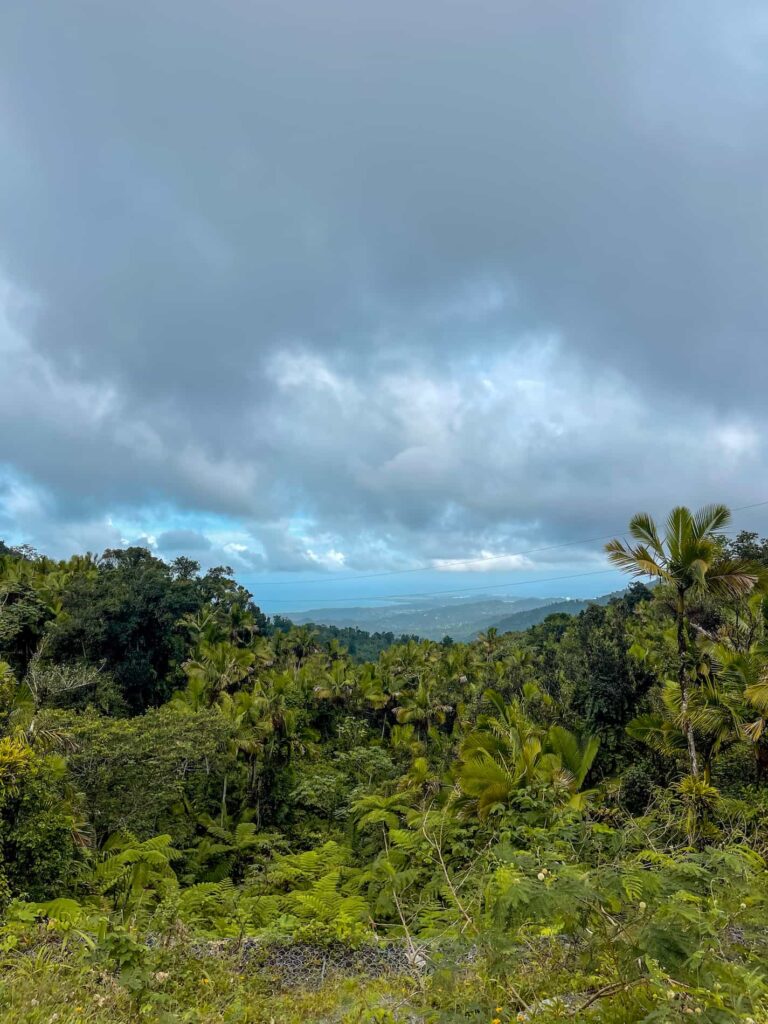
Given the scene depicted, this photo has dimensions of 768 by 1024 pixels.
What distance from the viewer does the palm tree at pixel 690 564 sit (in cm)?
891

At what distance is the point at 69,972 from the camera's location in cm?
405

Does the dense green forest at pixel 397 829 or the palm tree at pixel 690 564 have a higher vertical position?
the palm tree at pixel 690 564

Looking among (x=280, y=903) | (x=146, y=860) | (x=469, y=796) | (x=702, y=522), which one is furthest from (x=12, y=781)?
(x=702, y=522)

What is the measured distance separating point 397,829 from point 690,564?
279 inches

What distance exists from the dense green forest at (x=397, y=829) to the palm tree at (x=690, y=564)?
0.05m

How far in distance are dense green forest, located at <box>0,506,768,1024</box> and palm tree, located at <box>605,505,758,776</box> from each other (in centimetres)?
5

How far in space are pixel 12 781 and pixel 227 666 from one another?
52.4ft

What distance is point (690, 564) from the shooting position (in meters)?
9.10

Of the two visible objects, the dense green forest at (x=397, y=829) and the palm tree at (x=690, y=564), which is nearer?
the dense green forest at (x=397, y=829)

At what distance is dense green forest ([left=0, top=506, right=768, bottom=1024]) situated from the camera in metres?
3.32

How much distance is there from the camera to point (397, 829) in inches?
392

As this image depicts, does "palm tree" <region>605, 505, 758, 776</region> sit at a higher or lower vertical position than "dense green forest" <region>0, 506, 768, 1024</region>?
higher

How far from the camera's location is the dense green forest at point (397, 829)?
131 inches

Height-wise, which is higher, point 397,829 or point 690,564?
point 690,564
